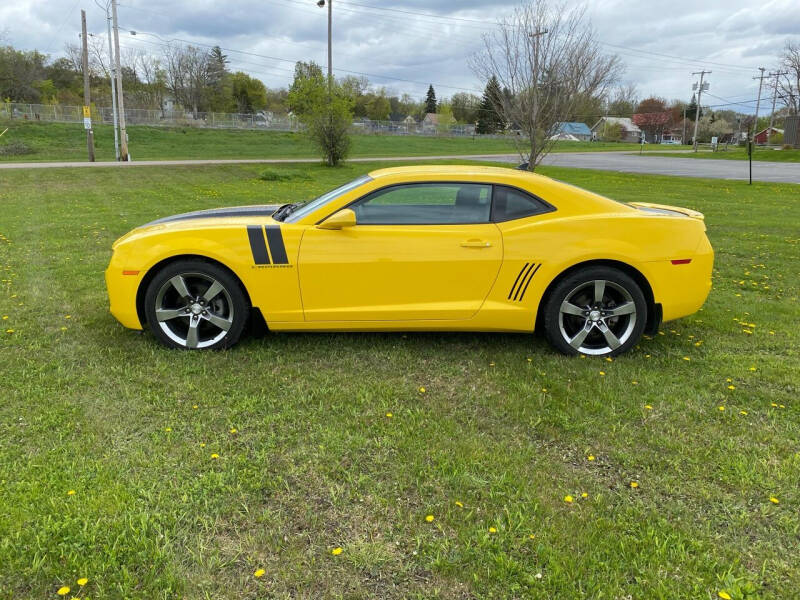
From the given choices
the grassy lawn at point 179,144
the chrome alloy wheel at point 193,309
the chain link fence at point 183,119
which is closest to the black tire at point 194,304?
the chrome alloy wheel at point 193,309

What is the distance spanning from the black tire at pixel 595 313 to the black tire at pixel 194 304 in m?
2.33

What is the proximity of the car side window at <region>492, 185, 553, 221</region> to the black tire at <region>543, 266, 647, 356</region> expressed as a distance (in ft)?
1.83

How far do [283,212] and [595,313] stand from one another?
8.47 feet

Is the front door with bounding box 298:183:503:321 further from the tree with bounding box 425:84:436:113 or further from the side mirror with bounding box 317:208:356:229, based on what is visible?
the tree with bounding box 425:84:436:113

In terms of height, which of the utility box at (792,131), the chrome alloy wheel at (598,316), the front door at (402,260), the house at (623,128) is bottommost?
the chrome alloy wheel at (598,316)

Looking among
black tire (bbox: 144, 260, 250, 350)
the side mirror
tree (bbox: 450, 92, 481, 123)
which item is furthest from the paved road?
tree (bbox: 450, 92, 481, 123)

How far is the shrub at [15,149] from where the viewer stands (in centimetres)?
3151

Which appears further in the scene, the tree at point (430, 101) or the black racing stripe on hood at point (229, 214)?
the tree at point (430, 101)

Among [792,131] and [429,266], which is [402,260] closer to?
[429,266]

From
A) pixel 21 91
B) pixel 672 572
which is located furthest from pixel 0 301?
pixel 21 91

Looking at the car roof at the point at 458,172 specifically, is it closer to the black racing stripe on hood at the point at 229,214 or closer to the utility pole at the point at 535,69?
the black racing stripe on hood at the point at 229,214

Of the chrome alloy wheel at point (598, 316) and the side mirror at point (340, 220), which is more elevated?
the side mirror at point (340, 220)

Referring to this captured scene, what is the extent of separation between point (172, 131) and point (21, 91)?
19.5 meters

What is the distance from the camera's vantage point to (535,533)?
246 cm
